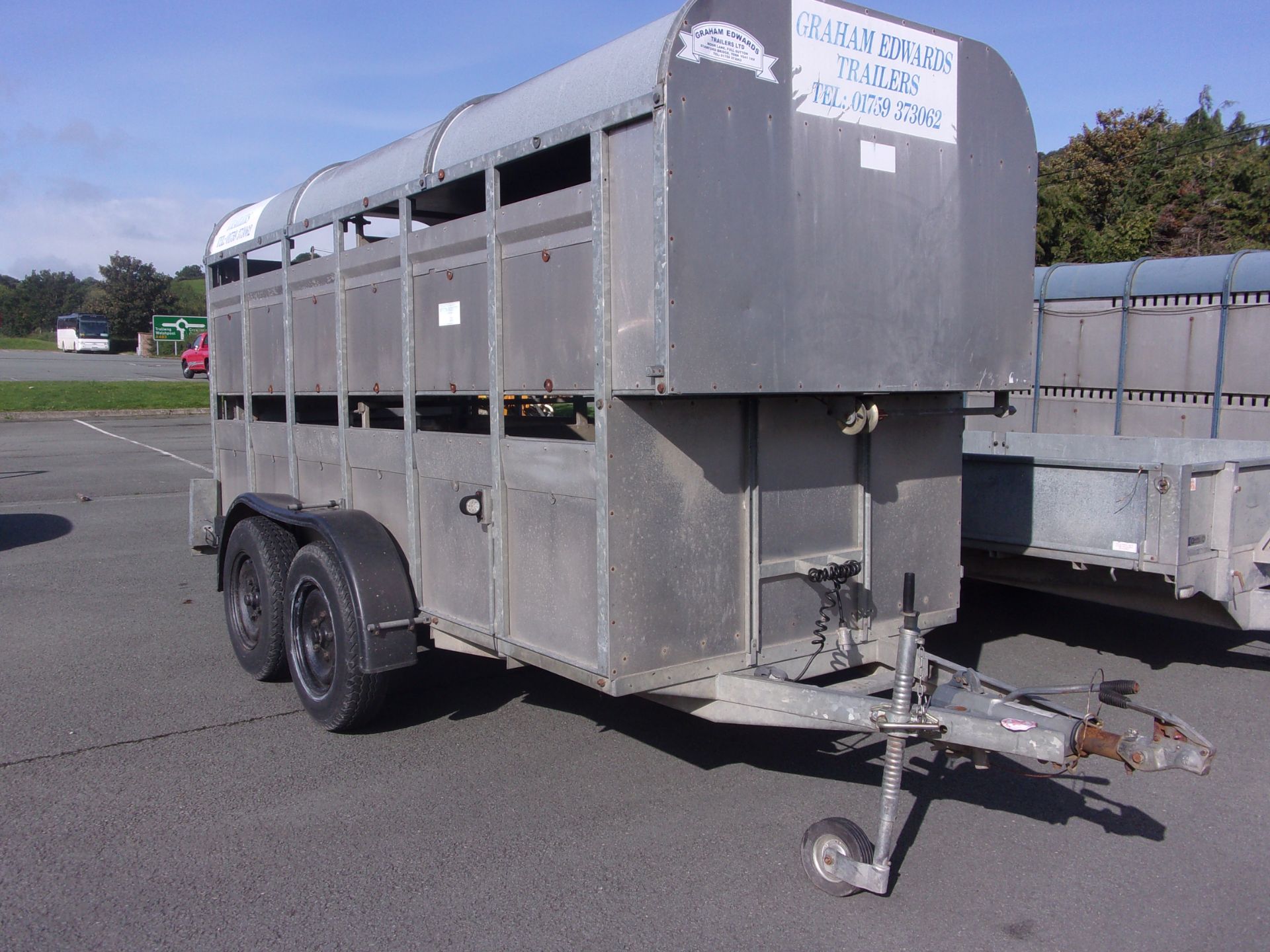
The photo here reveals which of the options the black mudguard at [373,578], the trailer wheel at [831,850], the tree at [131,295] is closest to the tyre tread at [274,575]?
the black mudguard at [373,578]

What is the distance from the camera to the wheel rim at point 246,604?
240 inches

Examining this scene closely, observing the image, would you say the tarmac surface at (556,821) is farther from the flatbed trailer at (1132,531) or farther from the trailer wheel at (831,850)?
the flatbed trailer at (1132,531)

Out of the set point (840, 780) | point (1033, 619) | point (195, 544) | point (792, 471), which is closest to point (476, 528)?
point (792, 471)

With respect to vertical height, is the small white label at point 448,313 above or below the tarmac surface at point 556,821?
above

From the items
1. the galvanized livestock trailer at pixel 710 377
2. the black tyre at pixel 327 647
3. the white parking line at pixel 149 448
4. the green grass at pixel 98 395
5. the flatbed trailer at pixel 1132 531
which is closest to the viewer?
the galvanized livestock trailer at pixel 710 377

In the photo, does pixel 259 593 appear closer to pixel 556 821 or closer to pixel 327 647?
pixel 327 647

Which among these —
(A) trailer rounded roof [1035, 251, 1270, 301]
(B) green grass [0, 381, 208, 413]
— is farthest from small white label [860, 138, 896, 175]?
(B) green grass [0, 381, 208, 413]

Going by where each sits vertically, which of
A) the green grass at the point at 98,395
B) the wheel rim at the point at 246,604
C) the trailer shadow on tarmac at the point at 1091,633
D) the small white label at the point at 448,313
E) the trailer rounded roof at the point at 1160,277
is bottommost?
the trailer shadow on tarmac at the point at 1091,633

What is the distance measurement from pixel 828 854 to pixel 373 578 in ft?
7.73

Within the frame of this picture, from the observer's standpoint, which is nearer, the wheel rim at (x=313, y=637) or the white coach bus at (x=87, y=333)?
the wheel rim at (x=313, y=637)

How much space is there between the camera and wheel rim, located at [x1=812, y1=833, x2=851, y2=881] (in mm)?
3438

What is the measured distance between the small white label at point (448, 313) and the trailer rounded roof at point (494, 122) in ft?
1.95

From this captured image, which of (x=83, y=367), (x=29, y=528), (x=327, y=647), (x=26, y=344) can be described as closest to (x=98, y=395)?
(x=83, y=367)

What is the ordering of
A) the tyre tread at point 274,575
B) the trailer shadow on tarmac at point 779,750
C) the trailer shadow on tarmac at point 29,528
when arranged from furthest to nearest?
the trailer shadow on tarmac at point 29,528
the tyre tread at point 274,575
the trailer shadow on tarmac at point 779,750
